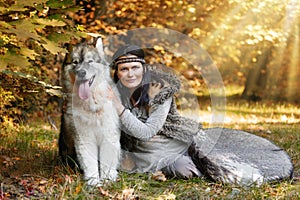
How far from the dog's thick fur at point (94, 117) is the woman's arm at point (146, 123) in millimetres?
88

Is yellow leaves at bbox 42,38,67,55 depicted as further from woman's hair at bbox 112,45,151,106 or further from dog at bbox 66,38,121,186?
woman's hair at bbox 112,45,151,106

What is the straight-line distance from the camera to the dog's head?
3.48 meters

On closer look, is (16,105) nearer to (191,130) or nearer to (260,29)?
(191,130)

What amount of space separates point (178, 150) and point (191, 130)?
0.69 ft

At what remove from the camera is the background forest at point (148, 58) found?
346cm

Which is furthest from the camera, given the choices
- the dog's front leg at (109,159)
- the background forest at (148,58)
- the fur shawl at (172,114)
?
the fur shawl at (172,114)

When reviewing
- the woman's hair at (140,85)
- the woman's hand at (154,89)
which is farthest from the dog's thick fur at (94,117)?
the woman's hand at (154,89)

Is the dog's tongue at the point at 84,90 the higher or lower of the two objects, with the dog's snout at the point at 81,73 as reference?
lower

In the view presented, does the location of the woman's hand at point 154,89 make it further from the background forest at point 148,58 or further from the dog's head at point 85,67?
the background forest at point 148,58

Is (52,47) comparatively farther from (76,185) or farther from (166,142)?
(166,142)

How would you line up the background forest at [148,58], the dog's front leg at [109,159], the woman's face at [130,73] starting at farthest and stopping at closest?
the woman's face at [130,73] < the dog's front leg at [109,159] < the background forest at [148,58]

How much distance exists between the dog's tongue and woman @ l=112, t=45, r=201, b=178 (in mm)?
426

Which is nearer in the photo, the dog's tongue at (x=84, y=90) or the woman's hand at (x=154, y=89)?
the dog's tongue at (x=84, y=90)

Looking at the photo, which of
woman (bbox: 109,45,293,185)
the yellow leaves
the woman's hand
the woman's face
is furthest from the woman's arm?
the yellow leaves
